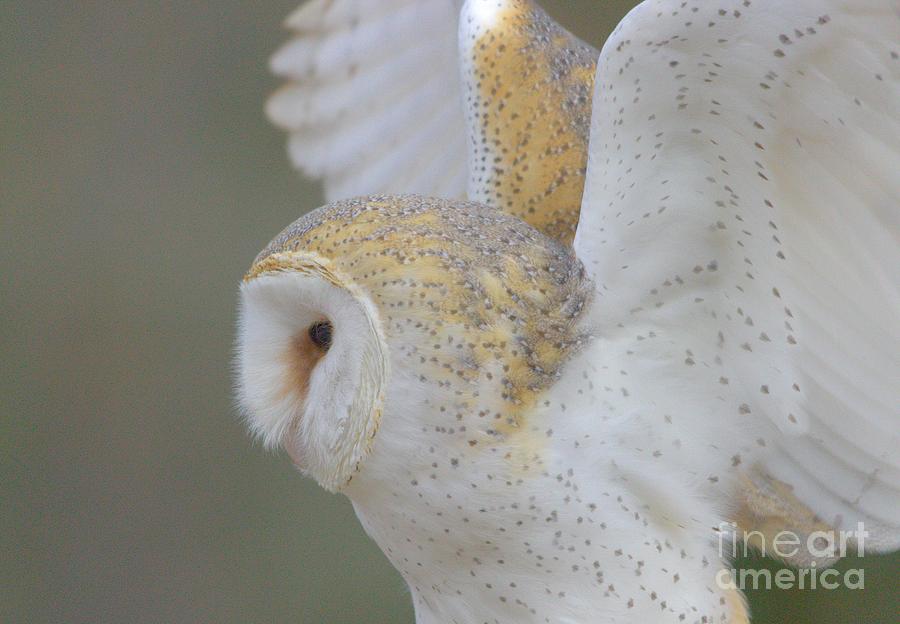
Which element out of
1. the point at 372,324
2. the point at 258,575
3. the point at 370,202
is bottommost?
the point at 258,575

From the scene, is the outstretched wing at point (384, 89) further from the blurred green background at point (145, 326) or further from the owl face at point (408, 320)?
the blurred green background at point (145, 326)

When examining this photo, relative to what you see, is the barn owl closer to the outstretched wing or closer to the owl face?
the owl face

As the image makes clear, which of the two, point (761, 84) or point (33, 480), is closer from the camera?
point (761, 84)

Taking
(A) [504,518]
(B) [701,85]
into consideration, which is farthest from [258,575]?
(B) [701,85]

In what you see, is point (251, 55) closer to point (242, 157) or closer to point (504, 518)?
point (242, 157)

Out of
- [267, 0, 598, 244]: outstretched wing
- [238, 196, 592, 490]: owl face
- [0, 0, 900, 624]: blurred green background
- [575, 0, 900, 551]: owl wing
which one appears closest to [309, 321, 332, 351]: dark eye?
[238, 196, 592, 490]: owl face
